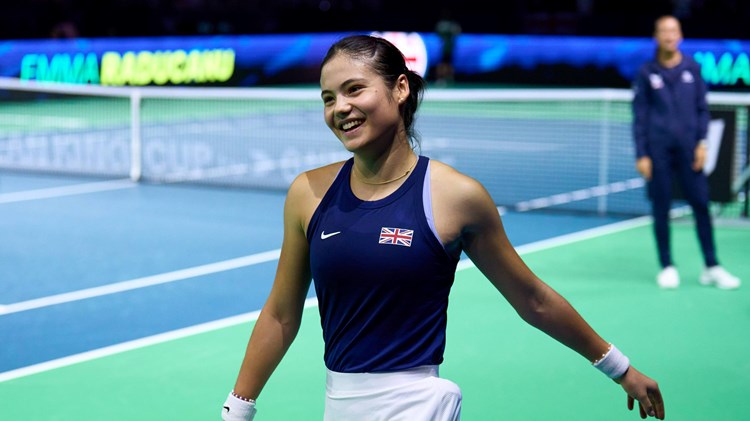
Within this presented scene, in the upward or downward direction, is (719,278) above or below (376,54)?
below

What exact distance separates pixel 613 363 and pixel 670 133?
5549 mm

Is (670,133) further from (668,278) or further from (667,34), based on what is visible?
(668,278)

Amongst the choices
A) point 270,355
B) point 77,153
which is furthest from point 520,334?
point 77,153

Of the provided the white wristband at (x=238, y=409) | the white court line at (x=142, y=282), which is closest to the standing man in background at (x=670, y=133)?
the white court line at (x=142, y=282)

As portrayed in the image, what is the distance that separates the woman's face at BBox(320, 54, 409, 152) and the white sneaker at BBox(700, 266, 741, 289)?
6356 mm

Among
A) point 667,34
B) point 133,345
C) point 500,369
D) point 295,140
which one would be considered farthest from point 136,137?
point 500,369

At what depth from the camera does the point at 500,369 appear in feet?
22.3

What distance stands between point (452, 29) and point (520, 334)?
23.4 m

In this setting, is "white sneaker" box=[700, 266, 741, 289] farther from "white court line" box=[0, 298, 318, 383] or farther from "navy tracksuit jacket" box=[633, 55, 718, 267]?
"white court line" box=[0, 298, 318, 383]

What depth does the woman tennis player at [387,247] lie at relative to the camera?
3094mm

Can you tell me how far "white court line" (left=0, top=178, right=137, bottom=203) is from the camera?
1327cm

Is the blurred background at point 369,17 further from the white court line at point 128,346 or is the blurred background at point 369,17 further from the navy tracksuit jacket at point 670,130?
the white court line at point 128,346

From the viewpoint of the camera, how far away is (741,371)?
6770 millimetres

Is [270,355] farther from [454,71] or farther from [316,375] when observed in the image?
[454,71]
